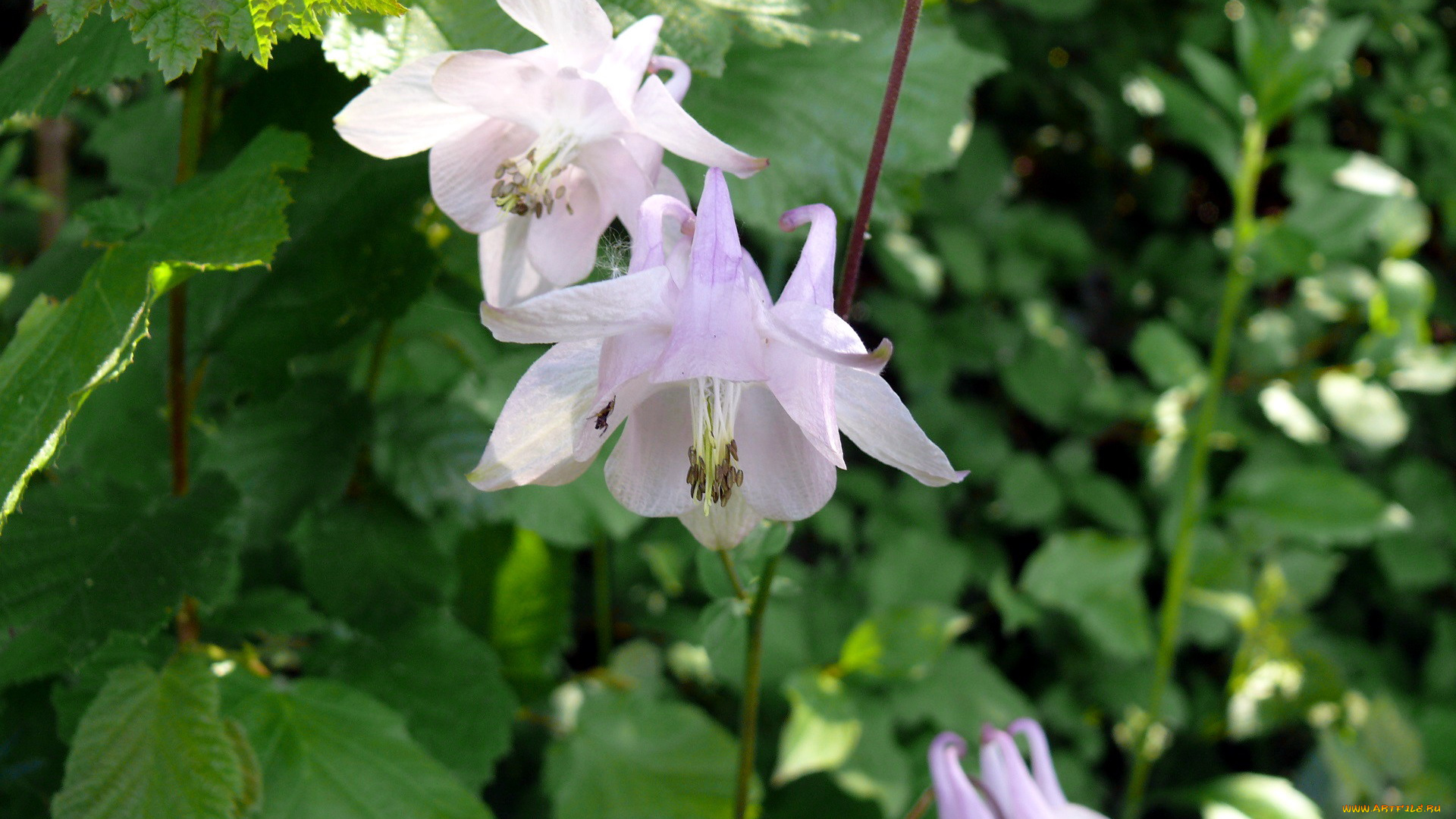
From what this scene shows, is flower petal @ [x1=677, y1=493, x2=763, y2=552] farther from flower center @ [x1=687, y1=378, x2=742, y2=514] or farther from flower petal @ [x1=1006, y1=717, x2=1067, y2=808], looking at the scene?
flower petal @ [x1=1006, y1=717, x2=1067, y2=808]

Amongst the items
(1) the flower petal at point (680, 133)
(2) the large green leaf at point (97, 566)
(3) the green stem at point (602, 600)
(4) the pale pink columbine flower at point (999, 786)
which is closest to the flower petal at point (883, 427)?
(1) the flower petal at point (680, 133)

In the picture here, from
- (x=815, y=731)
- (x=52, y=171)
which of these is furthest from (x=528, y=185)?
(x=52, y=171)

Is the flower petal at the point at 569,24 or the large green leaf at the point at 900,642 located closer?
the flower petal at the point at 569,24

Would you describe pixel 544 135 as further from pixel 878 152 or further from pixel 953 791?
pixel 953 791

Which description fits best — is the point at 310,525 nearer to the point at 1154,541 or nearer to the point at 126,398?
the point at 126,398

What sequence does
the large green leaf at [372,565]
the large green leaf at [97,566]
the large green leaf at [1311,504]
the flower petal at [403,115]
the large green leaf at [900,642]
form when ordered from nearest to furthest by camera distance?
the flower petal at [403,115] → the large green leaf at [97,566] → the large green leaf at [372,565] → the large green leaf at [900,642] → the large green leaf at [1311,504]

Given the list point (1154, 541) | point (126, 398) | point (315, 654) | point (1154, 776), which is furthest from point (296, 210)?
point (1154, 776)

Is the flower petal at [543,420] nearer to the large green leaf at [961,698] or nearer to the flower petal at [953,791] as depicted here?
the flower petal at [953,791]
